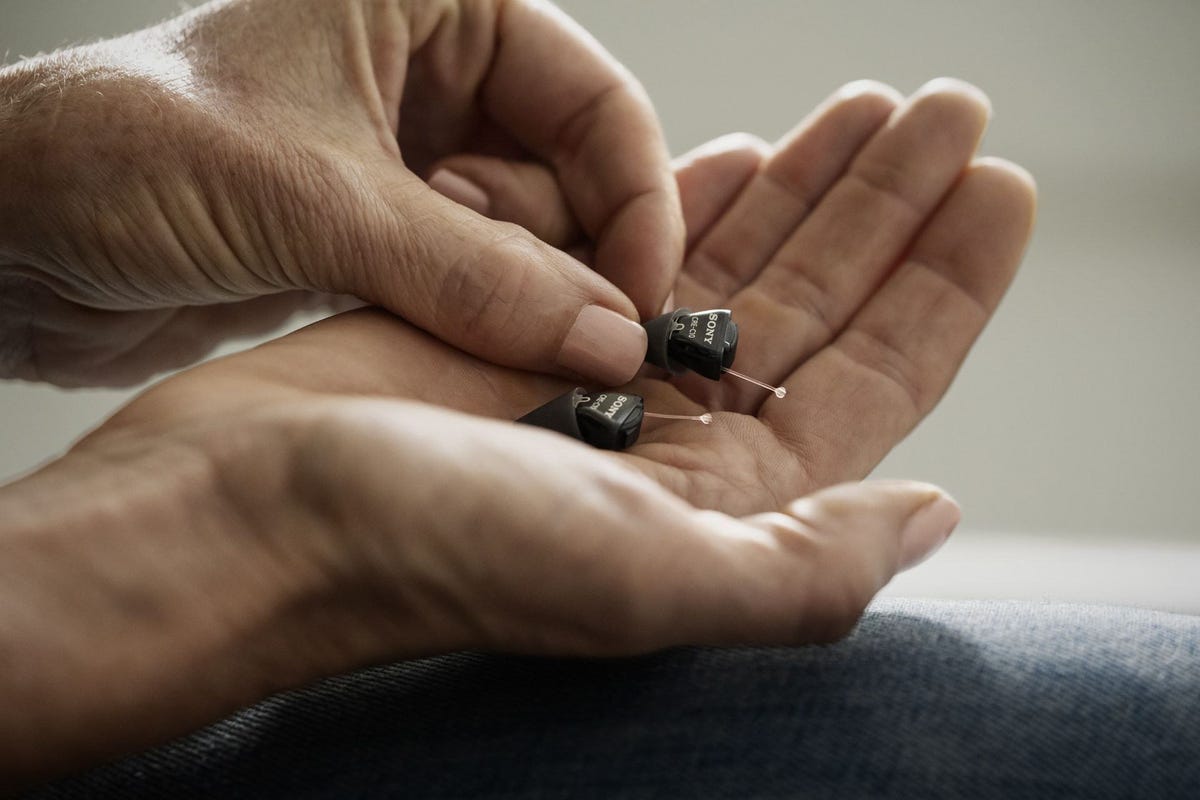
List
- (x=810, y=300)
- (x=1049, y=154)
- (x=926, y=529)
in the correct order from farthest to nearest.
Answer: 1. (x=1049, y=154)
2. (x=810, y=300)
3. (x=926, y=529)

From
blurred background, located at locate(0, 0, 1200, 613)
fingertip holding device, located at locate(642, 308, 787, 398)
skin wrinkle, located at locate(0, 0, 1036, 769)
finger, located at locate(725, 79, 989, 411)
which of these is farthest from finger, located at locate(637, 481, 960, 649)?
blurred background, located at locate(0, 0, 1200, 613)

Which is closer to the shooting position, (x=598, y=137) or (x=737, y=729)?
(x=737, y=729)

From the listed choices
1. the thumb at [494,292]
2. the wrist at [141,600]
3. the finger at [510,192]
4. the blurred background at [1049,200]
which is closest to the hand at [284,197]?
the thumb at [494,292]

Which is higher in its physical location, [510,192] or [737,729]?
[510,192]

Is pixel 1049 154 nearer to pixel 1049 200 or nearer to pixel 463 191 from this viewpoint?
pixel 1049 200

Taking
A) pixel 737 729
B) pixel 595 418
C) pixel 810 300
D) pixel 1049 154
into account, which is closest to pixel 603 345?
pixel 595 418

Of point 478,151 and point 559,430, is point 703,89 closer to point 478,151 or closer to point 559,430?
point 478,151

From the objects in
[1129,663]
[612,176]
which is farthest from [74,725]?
[612,176]

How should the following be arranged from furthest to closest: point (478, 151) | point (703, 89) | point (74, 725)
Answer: point (703, 89), point (478, 151), point (74, 725)
